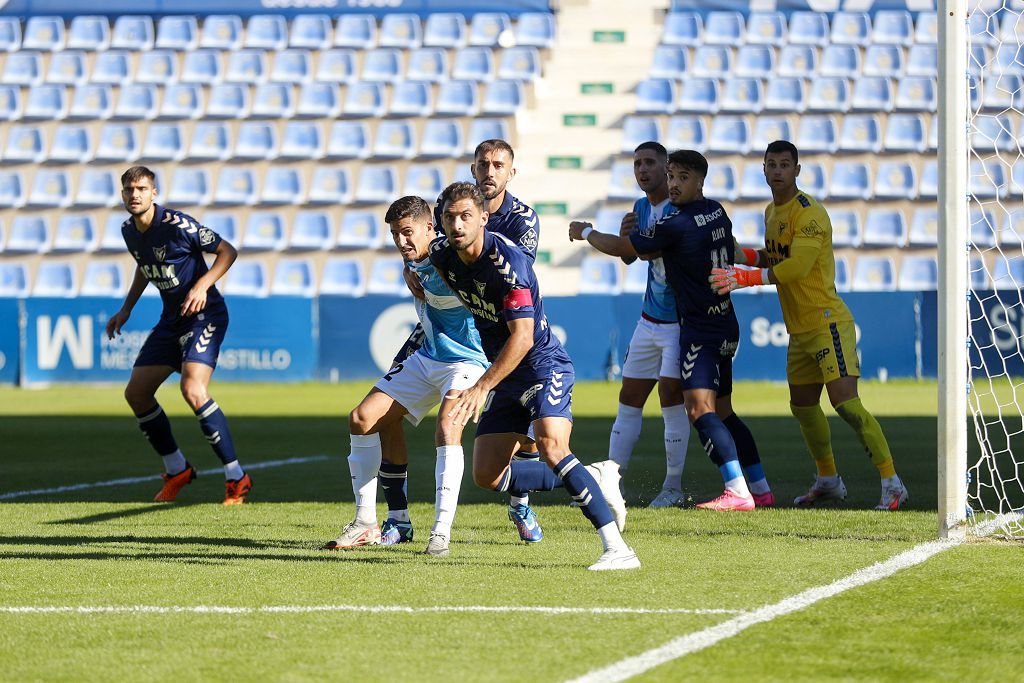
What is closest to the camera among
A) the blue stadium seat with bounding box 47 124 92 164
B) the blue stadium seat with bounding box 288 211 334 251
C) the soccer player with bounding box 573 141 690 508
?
the soccer player with bounding box 573 141 690 508

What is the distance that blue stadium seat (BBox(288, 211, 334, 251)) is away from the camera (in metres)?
25.3

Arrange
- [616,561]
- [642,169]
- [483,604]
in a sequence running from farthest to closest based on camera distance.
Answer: [642,169] → [616,561] → [483,604]

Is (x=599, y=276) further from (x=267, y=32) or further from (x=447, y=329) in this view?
(x=447, y=329)

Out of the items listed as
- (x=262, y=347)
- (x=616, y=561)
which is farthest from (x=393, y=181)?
(x=616, y=561)

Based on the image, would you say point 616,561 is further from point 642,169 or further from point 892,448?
point 892,448

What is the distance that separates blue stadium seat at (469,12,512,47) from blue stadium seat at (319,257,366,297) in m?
5.75

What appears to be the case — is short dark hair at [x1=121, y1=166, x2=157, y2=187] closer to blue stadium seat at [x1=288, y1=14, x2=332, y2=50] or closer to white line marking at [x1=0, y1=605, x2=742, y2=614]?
white line marking at [x1=0, y1=605, x2=742, y2=614]

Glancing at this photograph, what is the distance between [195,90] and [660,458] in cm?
1892

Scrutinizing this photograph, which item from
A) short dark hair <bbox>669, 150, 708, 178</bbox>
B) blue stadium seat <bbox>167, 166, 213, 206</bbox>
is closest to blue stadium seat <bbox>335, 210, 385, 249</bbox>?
blue stadium seat <bbox>167, 166, 213, 206</bbox>

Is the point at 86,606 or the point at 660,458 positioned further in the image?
the point at 660,458

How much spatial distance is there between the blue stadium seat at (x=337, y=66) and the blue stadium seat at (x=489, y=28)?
2.42 metres

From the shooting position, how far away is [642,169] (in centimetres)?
816

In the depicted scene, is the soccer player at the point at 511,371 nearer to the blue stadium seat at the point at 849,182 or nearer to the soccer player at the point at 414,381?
the soccer player at the point at 414,381

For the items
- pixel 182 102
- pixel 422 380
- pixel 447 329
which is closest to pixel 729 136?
pixel 182 102
